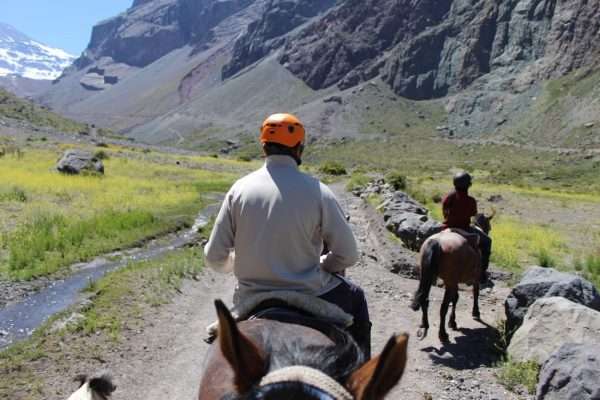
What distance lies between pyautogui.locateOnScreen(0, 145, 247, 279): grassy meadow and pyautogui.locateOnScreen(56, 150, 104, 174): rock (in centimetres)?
65

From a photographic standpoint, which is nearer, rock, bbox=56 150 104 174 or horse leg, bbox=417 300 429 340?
horse leg, bbox=417 300 429 340

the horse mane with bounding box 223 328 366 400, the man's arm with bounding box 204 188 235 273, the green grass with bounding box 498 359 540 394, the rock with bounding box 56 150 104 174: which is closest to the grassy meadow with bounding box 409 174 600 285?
the green grass with bounding box 498 359 540 394

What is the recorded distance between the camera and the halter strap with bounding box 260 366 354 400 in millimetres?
2188

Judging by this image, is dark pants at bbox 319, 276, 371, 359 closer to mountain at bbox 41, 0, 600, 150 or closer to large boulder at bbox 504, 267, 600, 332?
large boulder at bbox 504, 267, 600, 332

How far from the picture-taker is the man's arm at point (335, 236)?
4.04m

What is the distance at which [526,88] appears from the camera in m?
108

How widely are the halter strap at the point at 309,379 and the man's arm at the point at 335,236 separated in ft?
6.02

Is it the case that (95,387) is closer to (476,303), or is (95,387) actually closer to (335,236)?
(335,236)

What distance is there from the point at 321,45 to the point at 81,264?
164 m

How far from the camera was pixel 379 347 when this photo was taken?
9.04 meters

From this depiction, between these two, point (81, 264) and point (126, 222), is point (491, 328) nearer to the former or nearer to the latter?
point (81, 264)

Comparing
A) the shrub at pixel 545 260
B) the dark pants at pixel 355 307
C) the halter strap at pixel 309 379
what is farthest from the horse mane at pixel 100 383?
the shrub at pixel 545 260

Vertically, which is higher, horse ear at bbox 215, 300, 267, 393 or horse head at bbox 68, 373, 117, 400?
horse ear at bbox 215, 300, 267, 393

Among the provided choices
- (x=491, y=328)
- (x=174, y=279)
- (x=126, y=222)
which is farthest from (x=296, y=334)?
(x=126, y=222)
